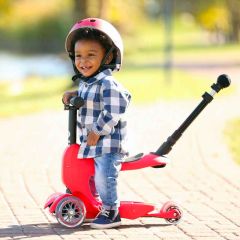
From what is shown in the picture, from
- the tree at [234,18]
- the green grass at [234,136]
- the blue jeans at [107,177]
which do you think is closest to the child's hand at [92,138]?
the blue jeans at [107,177]

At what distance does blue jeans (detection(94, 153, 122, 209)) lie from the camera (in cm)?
674

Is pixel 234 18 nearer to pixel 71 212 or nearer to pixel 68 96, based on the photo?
pixel 68 96

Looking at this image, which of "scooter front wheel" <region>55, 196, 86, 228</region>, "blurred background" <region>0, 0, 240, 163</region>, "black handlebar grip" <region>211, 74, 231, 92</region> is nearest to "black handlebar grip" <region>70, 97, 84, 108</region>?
"scooter front wheel" <region>55, 196, 86, 228</region>

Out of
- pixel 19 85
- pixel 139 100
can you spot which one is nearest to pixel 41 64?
pixel 19 85

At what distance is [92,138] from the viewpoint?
671 cm

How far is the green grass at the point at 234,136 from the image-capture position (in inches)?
425

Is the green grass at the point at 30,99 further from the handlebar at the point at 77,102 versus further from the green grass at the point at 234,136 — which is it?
the handlebar at the point at 77,102

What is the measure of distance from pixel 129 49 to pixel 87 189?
122 feet

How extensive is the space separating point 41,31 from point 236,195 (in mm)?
43631

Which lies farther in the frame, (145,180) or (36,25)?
(36,25)

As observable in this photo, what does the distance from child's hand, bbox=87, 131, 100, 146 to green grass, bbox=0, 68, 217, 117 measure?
8.28m

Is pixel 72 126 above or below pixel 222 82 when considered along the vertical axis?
below

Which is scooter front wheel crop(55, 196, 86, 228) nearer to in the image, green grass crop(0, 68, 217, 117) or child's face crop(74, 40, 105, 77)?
child's face crop(74, 40, 105, 77)

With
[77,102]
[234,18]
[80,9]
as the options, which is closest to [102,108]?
[77,102]
